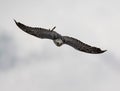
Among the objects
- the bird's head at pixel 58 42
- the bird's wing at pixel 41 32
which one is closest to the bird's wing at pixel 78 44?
Answer: the bird's head at pixel 58 42

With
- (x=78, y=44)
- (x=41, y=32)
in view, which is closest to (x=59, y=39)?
(x=78, y=44)

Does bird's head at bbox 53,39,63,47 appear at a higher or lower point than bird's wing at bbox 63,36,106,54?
lower

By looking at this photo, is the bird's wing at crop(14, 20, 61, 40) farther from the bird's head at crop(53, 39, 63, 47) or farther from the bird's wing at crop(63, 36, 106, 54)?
the bird's wing at crop(63, 36, 106, 54)

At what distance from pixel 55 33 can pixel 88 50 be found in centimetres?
714

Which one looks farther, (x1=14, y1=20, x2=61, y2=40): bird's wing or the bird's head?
the bird's head

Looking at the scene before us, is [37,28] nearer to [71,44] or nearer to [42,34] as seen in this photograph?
[42,34]

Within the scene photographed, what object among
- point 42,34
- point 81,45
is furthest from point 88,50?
point 42,34

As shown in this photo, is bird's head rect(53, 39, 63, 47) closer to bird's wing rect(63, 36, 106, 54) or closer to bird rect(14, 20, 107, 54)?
bird rect(14, 20, 107, 54)

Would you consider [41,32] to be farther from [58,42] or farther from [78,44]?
[78,44]

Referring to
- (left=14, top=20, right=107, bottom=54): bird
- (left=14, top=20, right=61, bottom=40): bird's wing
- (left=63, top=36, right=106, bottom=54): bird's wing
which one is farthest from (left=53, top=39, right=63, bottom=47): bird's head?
(left=63, top=36, right=106, bottom=54): bird's wing

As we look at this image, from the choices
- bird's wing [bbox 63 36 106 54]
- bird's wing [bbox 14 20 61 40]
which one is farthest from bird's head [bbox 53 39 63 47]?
bird's wing [bbox 63 36 106 54]

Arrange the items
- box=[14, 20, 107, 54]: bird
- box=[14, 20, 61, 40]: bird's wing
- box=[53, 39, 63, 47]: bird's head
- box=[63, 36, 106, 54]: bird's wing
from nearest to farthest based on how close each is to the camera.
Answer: box=[14, 20, 61, 40]: bird's wing < box=[14, 20, 107, 54]: bird < box=[53, 39, 63, 47]: bird's head < box=[63, 36, 106, 54]: bird's wing

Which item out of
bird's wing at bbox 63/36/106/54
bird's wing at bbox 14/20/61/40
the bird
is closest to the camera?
bird's wing at bbox 14/20/61/40

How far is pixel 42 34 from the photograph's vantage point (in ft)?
318
